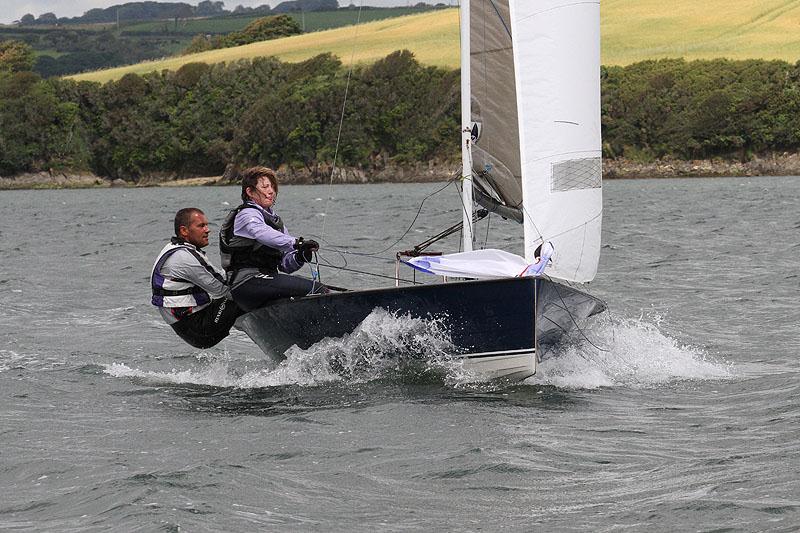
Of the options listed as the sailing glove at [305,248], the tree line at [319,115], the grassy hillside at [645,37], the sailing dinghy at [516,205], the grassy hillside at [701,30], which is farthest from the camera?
the grassy hillside at [645,37]

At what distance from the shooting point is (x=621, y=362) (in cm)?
1104

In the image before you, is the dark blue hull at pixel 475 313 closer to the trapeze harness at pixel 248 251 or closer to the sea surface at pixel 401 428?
the sea surface at pixel 401 428

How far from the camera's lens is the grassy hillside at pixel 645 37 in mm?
105250

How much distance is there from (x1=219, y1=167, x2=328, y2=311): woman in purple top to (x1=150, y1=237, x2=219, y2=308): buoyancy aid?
0.30m

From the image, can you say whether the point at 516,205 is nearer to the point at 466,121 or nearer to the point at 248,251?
the point at 466,121

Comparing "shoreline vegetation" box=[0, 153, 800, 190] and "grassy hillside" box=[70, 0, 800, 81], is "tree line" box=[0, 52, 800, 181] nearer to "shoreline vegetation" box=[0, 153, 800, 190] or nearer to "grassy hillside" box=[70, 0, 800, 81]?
"shoreline vegetation" box=[0, 153, 800, 190]

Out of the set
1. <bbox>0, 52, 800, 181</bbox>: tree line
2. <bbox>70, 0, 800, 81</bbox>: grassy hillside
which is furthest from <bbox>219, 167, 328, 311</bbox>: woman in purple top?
<bbox>70, 0, 800, 81</bbox>: grassy hillside

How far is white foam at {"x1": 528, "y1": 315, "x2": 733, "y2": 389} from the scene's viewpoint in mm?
10383

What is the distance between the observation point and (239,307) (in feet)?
34.7

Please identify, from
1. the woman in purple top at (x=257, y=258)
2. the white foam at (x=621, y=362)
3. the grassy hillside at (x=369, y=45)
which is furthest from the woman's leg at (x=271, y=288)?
the grassy hillside at (x=369, y=45)

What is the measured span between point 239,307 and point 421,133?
8695 cm

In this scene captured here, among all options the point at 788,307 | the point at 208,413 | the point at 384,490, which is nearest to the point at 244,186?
the point at 208,413

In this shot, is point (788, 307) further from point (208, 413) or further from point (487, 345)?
point (208, 413)

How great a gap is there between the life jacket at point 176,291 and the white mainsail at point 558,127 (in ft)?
9.19
